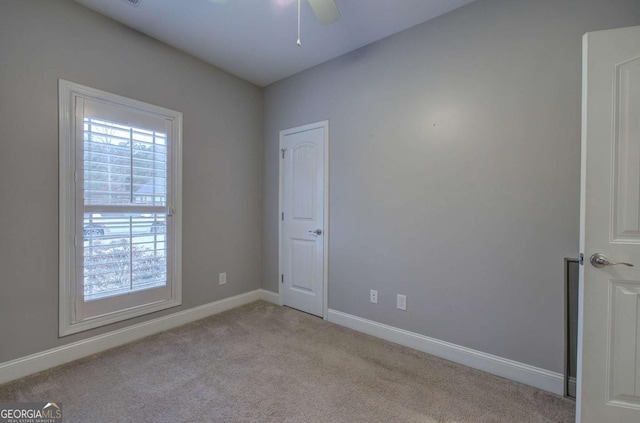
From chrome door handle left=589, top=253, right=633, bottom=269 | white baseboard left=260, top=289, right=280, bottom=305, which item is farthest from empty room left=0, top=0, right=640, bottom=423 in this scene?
white baseboard left=260, top=289, right=280, bottom=305

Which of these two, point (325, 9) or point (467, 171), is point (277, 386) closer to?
point (467, 171)

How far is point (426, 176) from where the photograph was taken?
233 centimetres

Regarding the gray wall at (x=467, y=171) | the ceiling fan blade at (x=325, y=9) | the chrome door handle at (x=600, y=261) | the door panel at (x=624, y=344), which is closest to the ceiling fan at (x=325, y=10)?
the ceiling fan blade at (x=325, y=9)

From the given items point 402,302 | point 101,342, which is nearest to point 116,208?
point 101,342

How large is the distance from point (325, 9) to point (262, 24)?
3.30ft

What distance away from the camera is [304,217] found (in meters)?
3.19

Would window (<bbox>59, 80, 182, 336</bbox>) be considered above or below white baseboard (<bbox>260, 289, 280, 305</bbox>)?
above

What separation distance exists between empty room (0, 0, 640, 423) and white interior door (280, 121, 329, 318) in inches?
1.6

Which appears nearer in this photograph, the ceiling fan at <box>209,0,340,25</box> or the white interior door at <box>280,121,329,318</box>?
the ceiling fan at <box>209,0,340,25</box>

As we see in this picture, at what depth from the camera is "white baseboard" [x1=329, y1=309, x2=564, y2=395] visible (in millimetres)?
1828

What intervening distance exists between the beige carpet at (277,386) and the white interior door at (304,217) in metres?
0.72

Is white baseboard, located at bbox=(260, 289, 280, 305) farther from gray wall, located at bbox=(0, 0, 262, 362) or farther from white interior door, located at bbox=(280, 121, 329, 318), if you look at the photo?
gray wall, located at bbox=(0, 0, 262, 362)

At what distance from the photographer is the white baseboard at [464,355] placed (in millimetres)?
1828

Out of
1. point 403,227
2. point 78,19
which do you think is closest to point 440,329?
point 403,227
